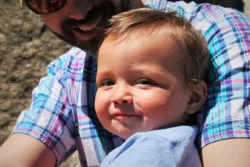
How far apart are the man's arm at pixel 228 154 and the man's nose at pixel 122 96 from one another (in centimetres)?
31

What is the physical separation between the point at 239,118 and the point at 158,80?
0.30 meters

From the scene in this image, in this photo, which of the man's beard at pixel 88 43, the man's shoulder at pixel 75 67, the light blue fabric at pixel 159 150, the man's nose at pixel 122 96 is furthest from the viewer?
the man's shoulder at pixel 75 67

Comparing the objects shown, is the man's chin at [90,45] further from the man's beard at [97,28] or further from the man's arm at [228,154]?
the man's arm at [228,154]

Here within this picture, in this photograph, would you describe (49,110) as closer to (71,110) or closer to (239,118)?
(71,110)

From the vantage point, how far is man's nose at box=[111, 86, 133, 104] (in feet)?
4.99

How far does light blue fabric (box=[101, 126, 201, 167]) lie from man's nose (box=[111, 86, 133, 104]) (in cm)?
12

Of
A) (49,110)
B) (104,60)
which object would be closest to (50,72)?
(49,110)

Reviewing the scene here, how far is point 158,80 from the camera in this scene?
1.54 meters

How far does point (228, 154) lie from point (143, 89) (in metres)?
0.35

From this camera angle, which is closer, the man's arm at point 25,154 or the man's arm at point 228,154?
the man's arm at point 228,154

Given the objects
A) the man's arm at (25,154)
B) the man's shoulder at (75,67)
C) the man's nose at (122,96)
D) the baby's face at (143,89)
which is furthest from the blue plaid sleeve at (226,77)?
the man's arm at (25,154)

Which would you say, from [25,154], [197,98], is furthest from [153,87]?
[25,154]

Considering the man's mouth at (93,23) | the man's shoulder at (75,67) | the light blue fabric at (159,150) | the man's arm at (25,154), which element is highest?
the man's mouth at (93,23)

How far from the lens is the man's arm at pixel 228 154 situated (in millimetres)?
1472
